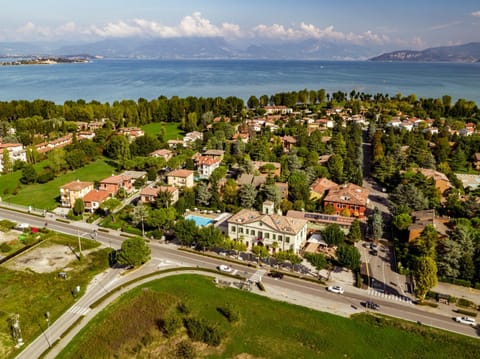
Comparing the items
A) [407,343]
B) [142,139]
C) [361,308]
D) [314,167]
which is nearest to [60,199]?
[142,139]

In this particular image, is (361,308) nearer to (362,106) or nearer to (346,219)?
(346,219)

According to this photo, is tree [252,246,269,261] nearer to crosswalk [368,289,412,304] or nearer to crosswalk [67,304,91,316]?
crosswalk [368,289,412,304]

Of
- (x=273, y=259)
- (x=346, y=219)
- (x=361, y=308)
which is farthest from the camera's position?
(x=346, y=219)

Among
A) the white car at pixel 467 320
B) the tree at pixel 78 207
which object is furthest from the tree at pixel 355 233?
the tree at pixel 78 207

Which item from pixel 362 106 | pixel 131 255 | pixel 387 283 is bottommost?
pixel 387 283

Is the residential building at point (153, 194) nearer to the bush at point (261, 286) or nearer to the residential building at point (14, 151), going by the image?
the bush at point (261, 286)

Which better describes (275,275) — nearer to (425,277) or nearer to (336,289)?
(336,289)

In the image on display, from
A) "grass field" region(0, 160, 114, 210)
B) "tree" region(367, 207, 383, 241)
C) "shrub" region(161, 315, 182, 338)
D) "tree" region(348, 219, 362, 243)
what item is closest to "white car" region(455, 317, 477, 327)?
"tree" region(348, 219, 362, 243)
